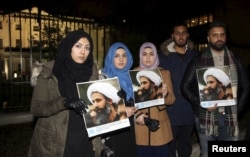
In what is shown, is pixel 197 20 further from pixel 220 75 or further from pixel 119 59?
pixel 119 59

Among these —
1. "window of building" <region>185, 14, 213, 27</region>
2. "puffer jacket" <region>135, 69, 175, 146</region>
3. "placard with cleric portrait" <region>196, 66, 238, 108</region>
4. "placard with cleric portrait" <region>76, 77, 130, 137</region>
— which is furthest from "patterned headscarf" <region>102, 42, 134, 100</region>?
"window of building" <region>185, 14, 213, 27</region>

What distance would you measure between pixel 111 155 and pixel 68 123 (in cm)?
64

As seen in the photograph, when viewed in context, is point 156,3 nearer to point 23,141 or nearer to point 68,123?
point 23,141

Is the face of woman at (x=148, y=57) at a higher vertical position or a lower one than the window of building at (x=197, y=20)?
lower

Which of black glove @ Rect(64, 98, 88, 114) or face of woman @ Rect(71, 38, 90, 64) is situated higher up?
face of woman @ Rect(71, 38, 90, 64)

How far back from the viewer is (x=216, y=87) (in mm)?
3621

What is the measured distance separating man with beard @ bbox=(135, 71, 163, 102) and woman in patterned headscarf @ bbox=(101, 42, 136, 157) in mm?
109

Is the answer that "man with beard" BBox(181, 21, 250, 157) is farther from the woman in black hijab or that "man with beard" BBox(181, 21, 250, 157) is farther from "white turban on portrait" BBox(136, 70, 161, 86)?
the woman in black hijab

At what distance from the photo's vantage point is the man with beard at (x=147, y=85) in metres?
3.68

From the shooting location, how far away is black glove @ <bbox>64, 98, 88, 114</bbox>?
2.63m

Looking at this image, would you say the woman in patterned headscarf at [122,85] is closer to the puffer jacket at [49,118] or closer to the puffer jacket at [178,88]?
the puffer jacket at [49,118]

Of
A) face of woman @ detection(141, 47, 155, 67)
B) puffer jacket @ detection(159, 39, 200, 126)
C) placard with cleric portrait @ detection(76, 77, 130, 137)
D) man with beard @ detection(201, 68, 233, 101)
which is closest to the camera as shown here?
placard with cleric portrait @ detection(76, 77, 130, 137)

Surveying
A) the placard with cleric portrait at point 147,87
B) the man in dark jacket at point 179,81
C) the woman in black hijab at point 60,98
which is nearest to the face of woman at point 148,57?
the placard with cleric portrait at point 147,87

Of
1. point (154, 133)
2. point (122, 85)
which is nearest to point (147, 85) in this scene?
point (122, 85)
